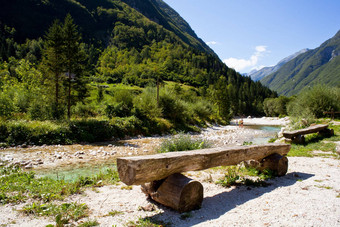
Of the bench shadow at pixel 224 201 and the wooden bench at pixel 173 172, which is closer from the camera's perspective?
the wooden bench at pixel 173 172

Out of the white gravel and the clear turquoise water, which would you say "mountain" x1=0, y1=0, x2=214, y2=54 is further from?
the white gravel

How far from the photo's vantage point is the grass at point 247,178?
5.61 meters

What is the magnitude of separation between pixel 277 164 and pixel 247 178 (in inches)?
47.7

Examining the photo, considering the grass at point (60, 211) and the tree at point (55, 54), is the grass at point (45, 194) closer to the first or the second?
A: the grass at point (60, 211)

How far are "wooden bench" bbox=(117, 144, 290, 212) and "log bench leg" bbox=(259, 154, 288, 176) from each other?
1753 millimetres

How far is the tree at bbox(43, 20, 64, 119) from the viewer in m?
18.9

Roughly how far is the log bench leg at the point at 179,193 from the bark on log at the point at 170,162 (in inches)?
8.9

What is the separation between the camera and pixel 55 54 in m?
19.1

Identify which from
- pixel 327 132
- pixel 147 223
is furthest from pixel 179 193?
pixel 327 132

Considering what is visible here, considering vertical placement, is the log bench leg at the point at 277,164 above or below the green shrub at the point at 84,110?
below

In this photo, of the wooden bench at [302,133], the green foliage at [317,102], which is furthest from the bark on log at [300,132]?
the green foliage at [317,102]

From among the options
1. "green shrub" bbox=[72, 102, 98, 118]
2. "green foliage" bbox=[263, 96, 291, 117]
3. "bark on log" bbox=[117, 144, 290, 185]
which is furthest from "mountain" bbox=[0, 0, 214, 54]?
"bark on log" bbox=[117, 144, 290, 185]

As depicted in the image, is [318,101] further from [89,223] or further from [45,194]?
[45,194]

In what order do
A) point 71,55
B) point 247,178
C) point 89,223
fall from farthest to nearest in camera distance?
1. point 71,55
2. point 247,178
3. point 89,223
